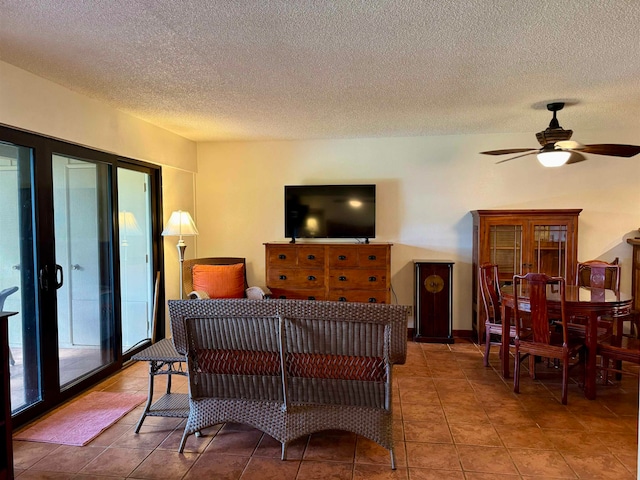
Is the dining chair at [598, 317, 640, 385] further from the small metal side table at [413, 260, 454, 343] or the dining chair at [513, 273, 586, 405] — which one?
the small metal side table at [413, 260, 454, 343]

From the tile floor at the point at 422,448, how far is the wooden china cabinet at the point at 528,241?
1526 mm

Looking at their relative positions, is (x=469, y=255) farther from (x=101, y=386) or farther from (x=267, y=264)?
(x=101, y=386)

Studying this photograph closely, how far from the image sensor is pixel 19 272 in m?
3.00

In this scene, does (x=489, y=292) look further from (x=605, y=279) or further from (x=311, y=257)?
(x=311, y=257)

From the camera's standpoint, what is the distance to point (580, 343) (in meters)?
3.41

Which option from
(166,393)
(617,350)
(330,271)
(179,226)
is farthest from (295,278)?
(617,350)

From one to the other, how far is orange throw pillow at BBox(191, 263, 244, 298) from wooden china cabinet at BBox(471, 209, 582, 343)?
2723 mm

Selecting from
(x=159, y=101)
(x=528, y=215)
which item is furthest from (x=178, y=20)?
(x=528, y=215)

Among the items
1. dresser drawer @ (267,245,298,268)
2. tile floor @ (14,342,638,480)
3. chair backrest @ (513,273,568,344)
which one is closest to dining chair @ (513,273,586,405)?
chair backrest @ (513,273,568,344)

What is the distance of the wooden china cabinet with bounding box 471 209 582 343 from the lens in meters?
4.54

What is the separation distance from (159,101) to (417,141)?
2.93 m

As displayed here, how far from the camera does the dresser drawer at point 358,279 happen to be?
4762mm

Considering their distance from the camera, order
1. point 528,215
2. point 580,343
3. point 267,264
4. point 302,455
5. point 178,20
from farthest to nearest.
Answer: point 267,264 → point 528,215 → point 580,343 → point 302,455 → point 178,20

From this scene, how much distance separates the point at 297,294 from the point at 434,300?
1.54 m
